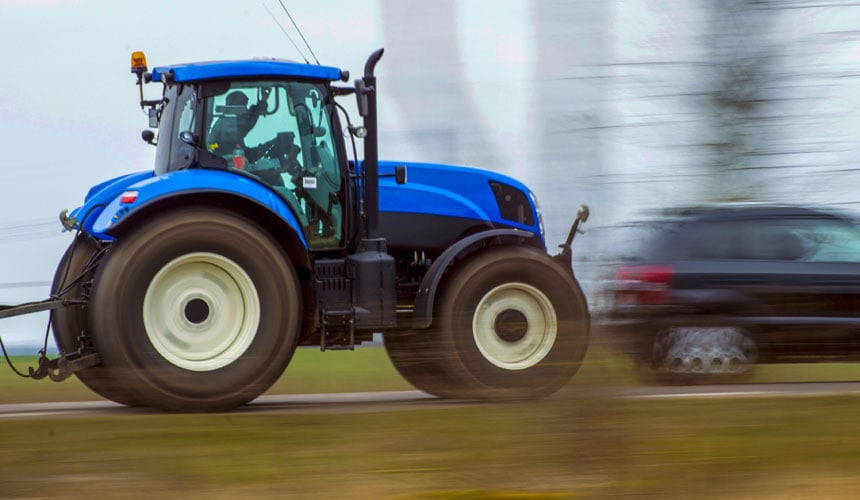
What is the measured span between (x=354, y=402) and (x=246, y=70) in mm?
2304

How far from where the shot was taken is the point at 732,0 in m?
4.64

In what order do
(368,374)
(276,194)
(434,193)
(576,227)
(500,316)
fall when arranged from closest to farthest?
(576,227) → (368,374) → (276,194) → (500,316) → (434,193)

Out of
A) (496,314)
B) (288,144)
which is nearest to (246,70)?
(288,144)

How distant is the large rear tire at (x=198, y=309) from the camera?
24.7 ft

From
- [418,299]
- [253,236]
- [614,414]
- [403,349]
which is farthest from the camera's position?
[418,299]

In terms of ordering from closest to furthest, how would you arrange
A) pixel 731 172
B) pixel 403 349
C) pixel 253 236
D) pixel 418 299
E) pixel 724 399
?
pixel 731 172, pixel 724 399, pixel 403 349, pixel 253 236, pixel 418 299

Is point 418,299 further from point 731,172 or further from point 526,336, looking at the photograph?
point 731,172

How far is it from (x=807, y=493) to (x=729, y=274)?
4318 mm

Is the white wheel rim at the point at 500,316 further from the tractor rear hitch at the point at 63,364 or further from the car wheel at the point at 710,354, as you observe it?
the tractor rear hitch at the point at 63,364

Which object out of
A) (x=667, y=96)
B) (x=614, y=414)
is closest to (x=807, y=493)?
(x=614, y=414)

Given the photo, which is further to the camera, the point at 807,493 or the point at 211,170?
the point at 211,170

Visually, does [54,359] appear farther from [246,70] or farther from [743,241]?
[743,241]

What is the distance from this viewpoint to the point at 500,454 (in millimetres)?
4828

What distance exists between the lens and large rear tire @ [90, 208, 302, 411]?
24.7 ft
